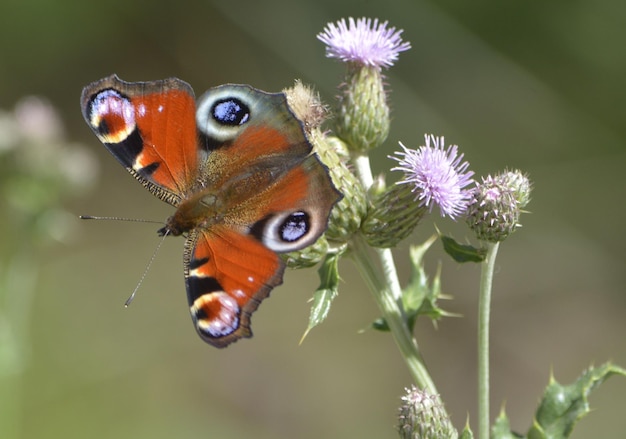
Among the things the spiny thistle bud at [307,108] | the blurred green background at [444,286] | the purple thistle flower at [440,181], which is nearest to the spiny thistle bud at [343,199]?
the spiny thistle bud at [307,108]

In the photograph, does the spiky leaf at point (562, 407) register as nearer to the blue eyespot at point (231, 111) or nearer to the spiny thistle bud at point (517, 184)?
the spiny thistle bud at point (517, 184)

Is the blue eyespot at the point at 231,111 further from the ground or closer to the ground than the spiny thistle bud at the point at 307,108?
closer to the ground

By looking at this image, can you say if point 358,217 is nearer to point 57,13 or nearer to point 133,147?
point 133,147

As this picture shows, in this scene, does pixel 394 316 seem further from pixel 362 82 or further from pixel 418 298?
pixel 362 82

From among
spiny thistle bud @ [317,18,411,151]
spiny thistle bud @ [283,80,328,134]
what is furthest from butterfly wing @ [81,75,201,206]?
spiny thistle bud @ [317,18,411,151]

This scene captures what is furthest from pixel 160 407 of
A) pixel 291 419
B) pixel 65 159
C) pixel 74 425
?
pixel 65 159
